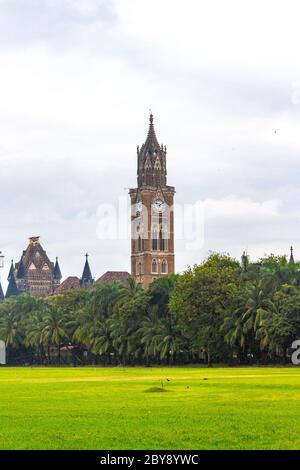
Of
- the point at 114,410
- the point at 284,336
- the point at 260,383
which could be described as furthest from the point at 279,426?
the point at 284,336

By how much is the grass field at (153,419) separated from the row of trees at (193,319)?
45.7m

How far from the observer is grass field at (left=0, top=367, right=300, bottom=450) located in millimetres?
22391

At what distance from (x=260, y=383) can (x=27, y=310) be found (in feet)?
308

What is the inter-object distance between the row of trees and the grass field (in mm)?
45717

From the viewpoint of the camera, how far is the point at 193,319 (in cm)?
9269

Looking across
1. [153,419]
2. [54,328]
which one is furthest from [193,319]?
Answer: [153,419]

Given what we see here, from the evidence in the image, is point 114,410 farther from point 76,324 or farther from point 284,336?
point 76,324

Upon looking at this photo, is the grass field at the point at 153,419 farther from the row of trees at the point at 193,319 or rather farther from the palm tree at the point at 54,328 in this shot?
the palm tree at the point at 54,328

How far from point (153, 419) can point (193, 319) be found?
215ft

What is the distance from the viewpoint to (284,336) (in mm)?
83062

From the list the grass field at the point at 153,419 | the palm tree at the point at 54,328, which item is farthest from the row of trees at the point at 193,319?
the grass field at the point at 153,419

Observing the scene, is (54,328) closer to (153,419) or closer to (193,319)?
(193,319)

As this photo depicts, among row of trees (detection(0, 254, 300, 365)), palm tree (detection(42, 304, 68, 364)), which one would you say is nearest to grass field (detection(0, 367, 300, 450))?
row of trees (detection(0, 254, 300, 365))

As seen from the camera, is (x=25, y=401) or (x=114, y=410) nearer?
(x=114, y=410)
